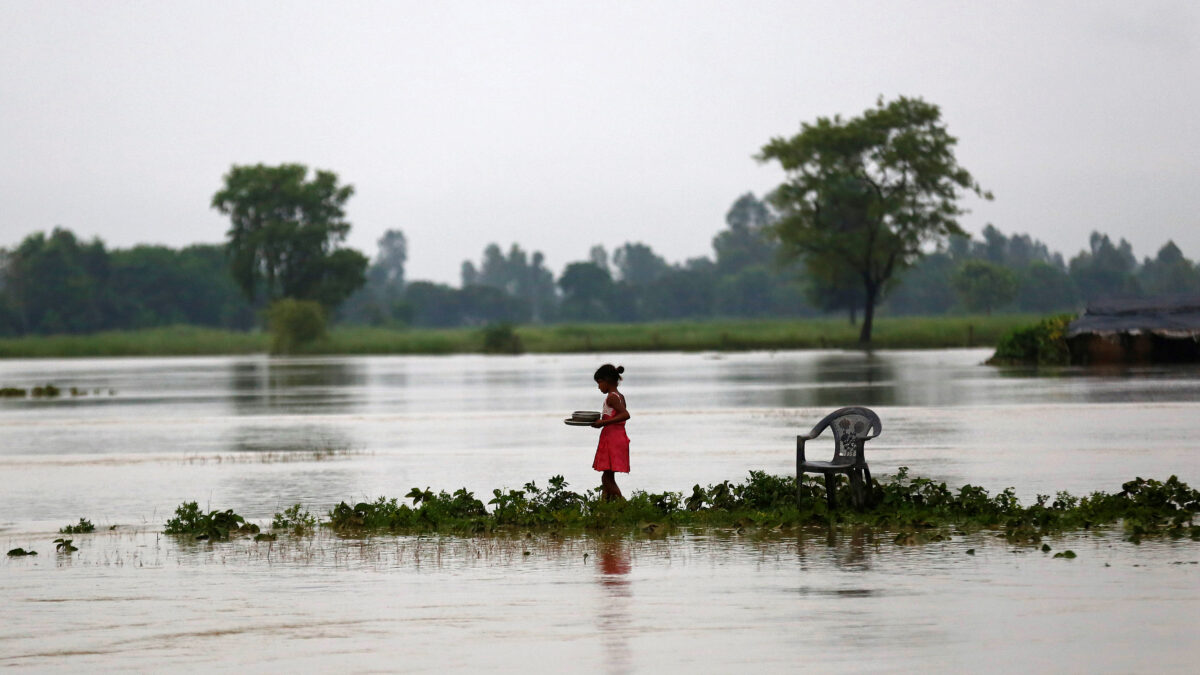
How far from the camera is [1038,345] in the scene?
53.7m

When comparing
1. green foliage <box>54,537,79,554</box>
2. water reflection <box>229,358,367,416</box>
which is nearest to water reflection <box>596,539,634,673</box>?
green foliage <box>54,537,79,554</box>

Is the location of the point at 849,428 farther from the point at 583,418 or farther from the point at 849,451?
the point at 583,418

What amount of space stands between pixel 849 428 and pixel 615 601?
14.2 ft

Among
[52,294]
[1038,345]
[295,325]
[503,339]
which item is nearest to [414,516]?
[1038,345]

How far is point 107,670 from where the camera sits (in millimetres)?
7578

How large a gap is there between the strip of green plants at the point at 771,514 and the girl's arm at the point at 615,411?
2.17ft

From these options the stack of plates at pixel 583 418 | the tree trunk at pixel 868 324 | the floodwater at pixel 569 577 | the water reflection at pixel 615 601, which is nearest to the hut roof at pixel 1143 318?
the floodwater at pixel 569 577

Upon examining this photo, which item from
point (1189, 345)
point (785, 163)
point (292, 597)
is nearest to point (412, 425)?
point (292, 597)

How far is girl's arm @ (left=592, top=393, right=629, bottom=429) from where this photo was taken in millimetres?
13242

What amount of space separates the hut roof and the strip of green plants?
39.9 metres

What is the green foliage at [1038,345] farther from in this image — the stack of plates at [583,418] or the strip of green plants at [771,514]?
the stack of plates at [583,418]

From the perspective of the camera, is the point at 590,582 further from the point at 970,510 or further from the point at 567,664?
the point at 970,510

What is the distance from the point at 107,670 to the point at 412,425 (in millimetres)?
20637

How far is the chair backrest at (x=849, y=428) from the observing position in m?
12.7
